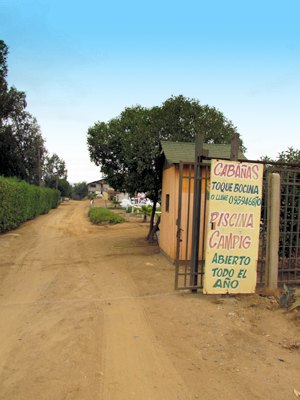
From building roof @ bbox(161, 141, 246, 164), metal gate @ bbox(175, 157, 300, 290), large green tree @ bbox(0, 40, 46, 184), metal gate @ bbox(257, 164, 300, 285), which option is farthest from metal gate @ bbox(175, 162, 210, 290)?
large green tree @ bbox(0, 40, 46, 184)

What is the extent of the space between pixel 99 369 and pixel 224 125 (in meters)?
Result: 13.1

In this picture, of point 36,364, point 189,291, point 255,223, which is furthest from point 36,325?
point 255,223

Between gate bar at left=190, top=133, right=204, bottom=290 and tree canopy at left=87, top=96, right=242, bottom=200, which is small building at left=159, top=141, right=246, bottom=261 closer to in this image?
tree canopy at left=87, top=96, right=242, bottom=200

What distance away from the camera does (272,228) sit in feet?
21.7

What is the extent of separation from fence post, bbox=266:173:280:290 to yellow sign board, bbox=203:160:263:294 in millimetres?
263

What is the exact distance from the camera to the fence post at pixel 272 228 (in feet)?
21.6

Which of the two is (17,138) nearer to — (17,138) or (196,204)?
(17,138)

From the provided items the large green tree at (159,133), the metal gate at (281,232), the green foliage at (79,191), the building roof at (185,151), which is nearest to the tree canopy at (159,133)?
the large green tree at (159,133)

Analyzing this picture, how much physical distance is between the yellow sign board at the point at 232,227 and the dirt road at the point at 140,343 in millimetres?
394

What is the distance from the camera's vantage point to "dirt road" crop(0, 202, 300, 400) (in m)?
3.54

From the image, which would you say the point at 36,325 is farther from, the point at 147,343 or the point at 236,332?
the point at 236,332

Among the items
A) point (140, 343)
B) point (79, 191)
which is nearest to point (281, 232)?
point (140, 343)

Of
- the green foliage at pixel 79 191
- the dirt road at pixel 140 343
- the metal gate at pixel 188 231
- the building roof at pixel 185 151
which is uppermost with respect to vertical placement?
the green foliage at pixel 79 191

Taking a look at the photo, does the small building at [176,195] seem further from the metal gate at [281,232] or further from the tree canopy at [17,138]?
the tree canopy at [17,138]
